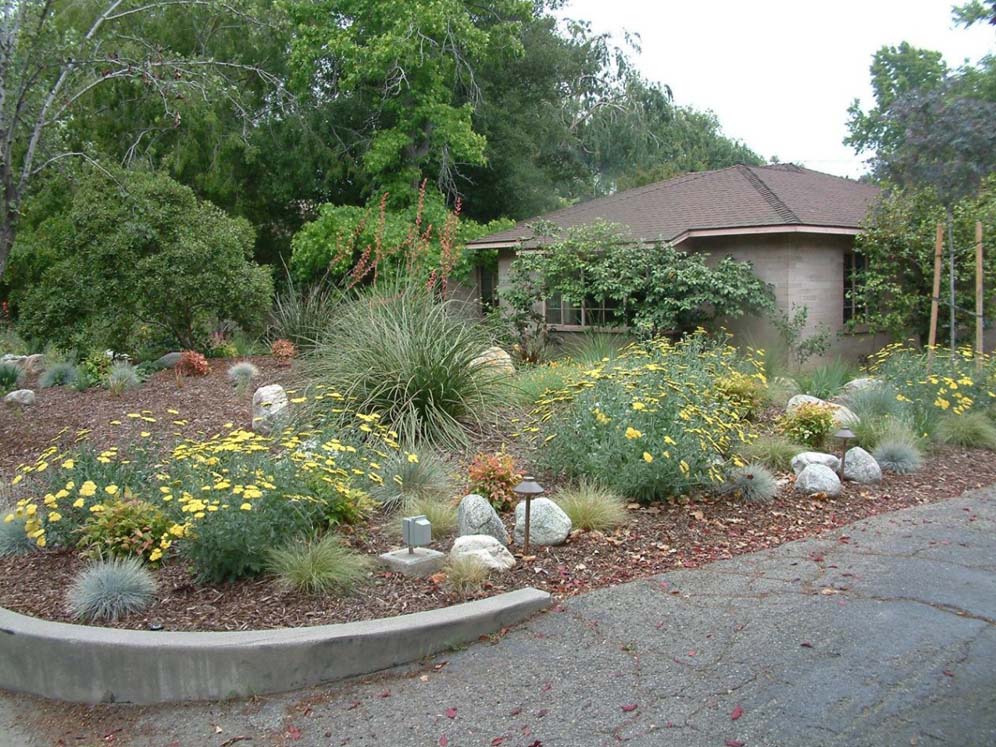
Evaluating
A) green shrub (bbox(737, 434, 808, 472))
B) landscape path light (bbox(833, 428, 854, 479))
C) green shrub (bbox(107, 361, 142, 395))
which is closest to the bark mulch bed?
landscape path light (bbox(833, 428, 854, 479))

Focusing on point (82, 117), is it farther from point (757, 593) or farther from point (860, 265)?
point (757, 593)

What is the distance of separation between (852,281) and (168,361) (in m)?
11.3

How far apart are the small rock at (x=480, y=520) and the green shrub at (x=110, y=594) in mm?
1958

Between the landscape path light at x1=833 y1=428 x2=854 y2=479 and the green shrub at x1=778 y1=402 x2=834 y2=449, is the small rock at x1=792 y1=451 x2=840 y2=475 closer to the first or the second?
the landscape path light at x1=833 y1=428 x2=854 y2=479

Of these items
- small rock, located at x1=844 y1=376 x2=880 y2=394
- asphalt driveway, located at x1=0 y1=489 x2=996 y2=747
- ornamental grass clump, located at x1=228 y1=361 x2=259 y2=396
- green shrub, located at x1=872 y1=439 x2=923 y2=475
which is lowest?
asphalt driveway, located at x1=0 y1=489 x2=996 y2=747

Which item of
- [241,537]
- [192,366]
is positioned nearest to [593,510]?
[241,537]

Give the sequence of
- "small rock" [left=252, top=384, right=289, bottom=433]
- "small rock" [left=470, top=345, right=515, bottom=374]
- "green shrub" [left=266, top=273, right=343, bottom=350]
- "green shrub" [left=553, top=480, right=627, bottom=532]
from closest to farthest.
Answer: "green shrub" [left=553, top=480, right=627, bottom=532], "small rock" [left=252, top=384, right=289, bottom=433], "small rock" [left=470, top=345, right=515, bottom=374], "green shrub" [left=266, top=273, right=343, bottom=350]

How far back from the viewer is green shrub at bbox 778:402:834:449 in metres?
8.94

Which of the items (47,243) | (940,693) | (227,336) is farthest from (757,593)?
(47,243)

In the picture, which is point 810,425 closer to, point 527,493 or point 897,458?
point 897,458

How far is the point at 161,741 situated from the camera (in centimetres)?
405

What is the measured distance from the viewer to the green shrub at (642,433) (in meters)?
6.90

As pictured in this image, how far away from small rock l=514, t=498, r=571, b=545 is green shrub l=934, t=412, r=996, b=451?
17.6ft

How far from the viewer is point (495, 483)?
22.2ft
